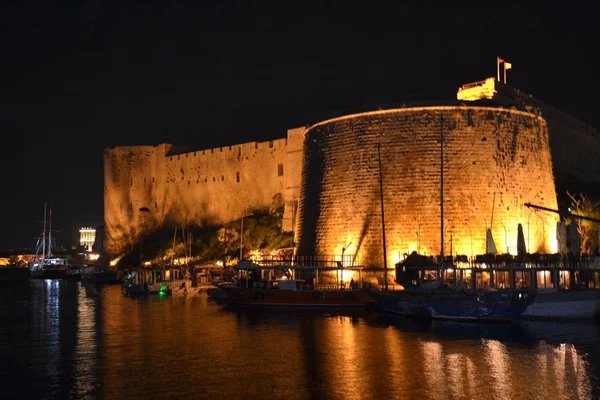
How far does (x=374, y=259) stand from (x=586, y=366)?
12797mm

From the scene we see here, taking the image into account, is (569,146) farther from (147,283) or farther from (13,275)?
(13,275)

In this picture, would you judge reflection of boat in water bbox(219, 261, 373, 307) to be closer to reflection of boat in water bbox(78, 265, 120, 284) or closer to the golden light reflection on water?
the golden light reflection on water

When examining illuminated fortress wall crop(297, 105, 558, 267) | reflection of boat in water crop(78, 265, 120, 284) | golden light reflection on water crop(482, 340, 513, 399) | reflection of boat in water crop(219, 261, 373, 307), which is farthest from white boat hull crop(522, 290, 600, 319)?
reflection of boat in water crop(78, 265, 120, 284)

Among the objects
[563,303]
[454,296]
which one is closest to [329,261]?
[454,296]

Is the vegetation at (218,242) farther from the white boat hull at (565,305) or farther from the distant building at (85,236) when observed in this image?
the distant building at (85,236)

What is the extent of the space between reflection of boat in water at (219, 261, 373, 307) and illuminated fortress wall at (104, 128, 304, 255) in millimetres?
10384

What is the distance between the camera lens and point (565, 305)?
19.2 metres

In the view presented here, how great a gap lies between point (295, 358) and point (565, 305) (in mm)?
9058

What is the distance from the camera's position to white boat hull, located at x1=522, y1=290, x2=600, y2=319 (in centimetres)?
1911

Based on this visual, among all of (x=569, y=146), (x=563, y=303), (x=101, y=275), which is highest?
(x=569, y=146)

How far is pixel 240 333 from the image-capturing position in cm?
1775

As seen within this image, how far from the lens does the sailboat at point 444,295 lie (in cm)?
1923

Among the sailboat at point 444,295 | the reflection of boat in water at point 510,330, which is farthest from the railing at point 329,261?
the reflection of boat in water at point 510,330

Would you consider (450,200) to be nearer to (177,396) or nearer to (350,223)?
(350,223)
